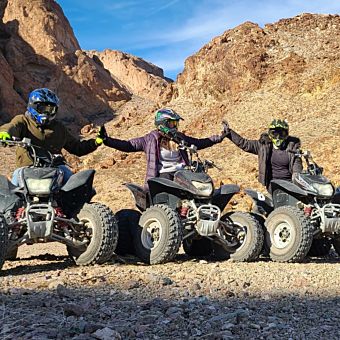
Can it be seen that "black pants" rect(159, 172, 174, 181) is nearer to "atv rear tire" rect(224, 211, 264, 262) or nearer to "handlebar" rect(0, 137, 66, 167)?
"atv rear tire" rect(224, 211, 264, 262)

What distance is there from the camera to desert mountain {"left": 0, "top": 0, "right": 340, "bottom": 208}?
2289 centimetres

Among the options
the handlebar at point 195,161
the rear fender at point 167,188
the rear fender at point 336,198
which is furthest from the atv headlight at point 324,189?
the rear fender at point 167,188

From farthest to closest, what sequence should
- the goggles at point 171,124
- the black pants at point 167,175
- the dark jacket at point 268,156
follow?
the dark jacket at point 268,156 → the goggles at point 171,124 → the black pants at point 167,175

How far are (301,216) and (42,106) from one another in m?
3.33

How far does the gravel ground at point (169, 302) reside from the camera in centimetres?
329

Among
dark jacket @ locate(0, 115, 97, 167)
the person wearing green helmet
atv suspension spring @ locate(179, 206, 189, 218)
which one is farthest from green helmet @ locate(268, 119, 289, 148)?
dark jacket @ locate(0, 115, 97, 167)

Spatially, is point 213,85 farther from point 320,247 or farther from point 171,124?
point 171,124

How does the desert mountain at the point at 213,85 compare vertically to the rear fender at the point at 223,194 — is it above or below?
above

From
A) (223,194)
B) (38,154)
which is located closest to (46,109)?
(38,154)

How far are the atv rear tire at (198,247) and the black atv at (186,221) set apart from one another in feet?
1.17

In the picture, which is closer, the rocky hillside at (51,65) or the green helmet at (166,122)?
the green helmet at (166,122)

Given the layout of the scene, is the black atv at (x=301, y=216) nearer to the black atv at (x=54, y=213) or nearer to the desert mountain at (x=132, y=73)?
the black atv at (x=54, y=213)

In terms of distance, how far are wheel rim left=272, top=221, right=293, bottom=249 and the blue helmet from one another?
3129 mm

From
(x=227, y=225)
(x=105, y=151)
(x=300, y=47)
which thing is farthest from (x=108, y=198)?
(x=300, y=47)
